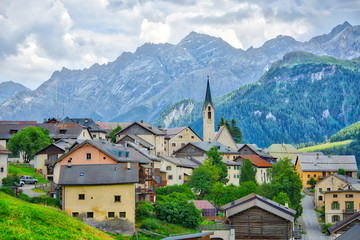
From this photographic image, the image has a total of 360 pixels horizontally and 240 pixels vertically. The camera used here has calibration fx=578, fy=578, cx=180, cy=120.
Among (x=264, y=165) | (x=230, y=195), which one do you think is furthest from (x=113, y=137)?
(x=230, y=195)

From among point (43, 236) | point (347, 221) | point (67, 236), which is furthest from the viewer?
point (347, 221)

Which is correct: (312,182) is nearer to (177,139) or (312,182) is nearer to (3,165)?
(177,139)

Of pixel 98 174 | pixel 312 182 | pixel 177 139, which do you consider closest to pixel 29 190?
pixel 98 174

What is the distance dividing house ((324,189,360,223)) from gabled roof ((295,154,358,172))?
1726 inches

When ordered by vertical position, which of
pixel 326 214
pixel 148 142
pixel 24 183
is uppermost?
pixel 148 142

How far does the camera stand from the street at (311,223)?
85887 mm

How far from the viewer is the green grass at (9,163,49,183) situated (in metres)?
81.6

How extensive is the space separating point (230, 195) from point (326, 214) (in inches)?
685

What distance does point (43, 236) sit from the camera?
37812 mm

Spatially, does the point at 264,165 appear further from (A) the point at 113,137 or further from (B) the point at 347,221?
(B) the point at 347,221

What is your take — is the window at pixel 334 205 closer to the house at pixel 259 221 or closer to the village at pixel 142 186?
the village at pixel 142 186

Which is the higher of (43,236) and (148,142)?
(148,142)

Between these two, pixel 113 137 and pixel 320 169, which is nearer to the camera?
pixel 113 137

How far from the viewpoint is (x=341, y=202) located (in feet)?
325
